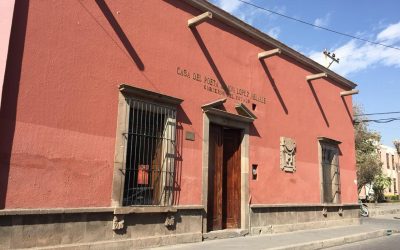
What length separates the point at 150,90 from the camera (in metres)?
8.40

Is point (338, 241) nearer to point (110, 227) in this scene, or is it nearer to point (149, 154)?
point (149, 154)

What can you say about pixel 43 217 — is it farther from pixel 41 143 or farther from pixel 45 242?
pixel 41 143

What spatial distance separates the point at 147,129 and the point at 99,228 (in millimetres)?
2286

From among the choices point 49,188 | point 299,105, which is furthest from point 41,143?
point 299,105

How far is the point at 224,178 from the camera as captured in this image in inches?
412

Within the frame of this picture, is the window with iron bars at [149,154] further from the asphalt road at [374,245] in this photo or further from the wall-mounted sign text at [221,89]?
the asphalt road at [374,245]

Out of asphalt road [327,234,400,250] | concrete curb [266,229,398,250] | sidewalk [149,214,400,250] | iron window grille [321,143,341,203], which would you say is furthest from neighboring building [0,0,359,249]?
asphalt road [327,234,400,250]

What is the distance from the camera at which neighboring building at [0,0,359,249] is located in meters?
6.44

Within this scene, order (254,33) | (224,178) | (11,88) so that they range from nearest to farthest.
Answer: (11,88)
(224,178)
(254,33)

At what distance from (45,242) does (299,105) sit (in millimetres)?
9425

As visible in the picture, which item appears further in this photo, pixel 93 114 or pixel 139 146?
pixel 139 146

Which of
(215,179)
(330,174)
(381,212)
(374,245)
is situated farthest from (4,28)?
(381,212)

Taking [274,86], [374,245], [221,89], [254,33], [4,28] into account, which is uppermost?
[254,33]

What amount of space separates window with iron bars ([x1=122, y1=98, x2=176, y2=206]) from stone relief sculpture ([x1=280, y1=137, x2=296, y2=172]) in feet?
15.0
